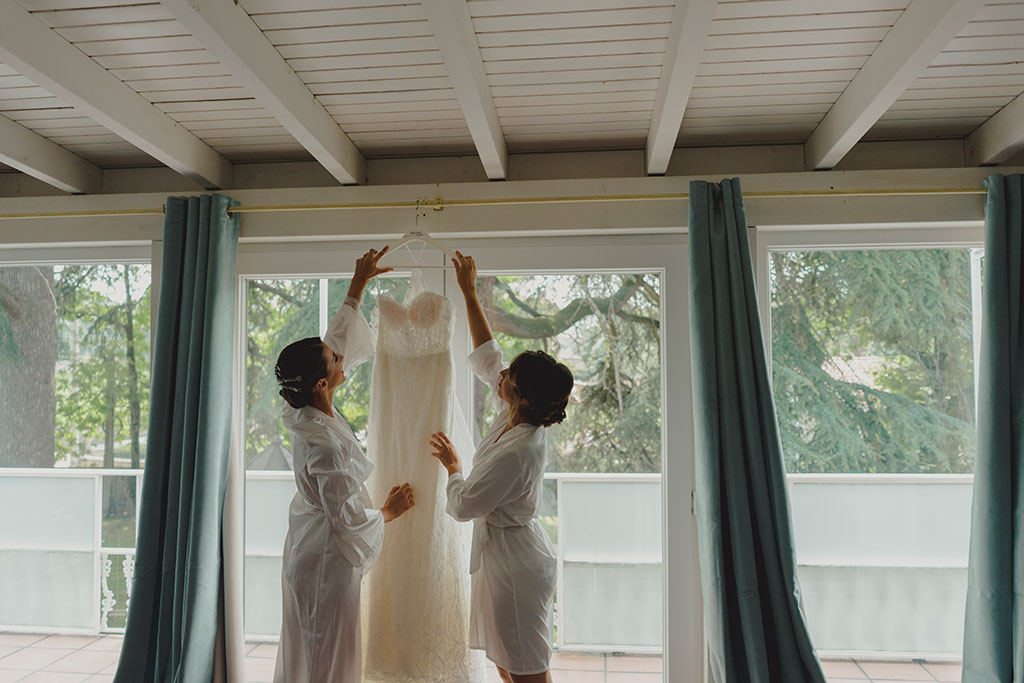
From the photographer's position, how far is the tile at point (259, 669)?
2744 mm

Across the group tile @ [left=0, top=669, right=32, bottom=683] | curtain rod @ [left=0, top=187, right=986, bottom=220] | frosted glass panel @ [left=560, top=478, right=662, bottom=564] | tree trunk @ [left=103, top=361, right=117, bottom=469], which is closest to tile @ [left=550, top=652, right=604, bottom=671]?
frosted glass panel @ [left=560, top=478, right=662, bottom=564]

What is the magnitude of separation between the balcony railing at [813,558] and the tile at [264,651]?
34mm

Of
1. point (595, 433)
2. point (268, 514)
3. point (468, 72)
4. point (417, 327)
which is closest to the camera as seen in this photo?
point (468, 72)

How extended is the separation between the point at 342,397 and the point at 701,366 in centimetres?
135

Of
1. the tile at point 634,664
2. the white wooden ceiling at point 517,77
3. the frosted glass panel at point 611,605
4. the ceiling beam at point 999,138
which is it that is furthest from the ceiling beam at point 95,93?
the ceiling beam at point 999,138

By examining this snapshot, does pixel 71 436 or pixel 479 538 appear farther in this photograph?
pixel 71 436

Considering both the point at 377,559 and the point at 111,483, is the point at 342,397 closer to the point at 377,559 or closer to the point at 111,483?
the point at 377,559

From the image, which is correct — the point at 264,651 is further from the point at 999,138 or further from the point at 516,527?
→ the point at 999,138

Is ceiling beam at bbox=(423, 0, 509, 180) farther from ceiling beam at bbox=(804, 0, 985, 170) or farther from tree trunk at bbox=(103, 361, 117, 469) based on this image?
tree trunk at bbox=(103, 361, 117, 469)

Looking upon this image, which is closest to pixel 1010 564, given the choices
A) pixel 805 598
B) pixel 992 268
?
pixel 805 598

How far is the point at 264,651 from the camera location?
109 inches

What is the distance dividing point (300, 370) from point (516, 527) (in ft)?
2.63

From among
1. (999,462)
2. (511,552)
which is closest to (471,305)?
(511,552)

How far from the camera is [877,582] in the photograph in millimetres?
2586
